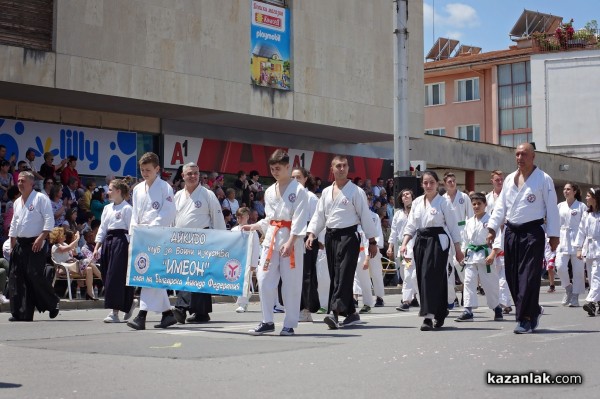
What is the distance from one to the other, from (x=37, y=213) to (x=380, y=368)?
780 cm

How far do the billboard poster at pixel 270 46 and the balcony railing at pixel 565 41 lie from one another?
1286 inches

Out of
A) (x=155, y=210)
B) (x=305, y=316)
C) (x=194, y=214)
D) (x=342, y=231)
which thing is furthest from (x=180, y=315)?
(x=342, y=231)

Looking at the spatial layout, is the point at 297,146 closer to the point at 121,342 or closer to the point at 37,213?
the point at 37,213

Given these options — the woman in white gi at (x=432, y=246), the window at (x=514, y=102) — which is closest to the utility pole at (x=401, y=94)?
the woman in white gi at (x=432, y=246)

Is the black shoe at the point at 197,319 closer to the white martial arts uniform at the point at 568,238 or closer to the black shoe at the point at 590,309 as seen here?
the black shoe at the point at 590,309

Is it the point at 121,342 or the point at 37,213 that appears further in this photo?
the point at 37,213

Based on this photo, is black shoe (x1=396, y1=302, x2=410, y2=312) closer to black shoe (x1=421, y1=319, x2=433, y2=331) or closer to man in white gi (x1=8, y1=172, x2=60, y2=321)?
black shoe (x1=421, y1=319, x2=433, y2=331)

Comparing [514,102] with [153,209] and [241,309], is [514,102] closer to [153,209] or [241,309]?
[241,309]

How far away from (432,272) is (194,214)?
3.24 meters

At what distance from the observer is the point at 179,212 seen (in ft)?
46.2

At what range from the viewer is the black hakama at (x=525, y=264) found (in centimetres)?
1183

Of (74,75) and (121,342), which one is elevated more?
(74,75)

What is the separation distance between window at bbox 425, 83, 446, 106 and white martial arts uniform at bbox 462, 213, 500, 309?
163 ft

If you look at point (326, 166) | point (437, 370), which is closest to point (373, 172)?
point (326, 166)
